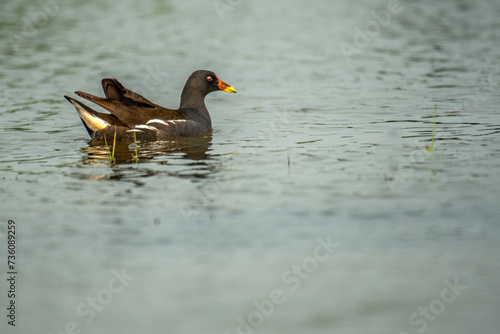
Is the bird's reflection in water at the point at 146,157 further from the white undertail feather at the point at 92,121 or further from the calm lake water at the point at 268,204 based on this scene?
the white undertail feather at the point at 92,121

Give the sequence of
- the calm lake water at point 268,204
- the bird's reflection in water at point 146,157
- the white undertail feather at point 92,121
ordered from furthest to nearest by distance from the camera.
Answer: the white undertail feather at point 92,121, the bird's reflection in water at point 146,157, the calm lake water at point 268,204

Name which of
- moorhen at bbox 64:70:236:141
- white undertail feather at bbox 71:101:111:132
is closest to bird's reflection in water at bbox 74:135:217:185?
moorhen at bbox 64:70:236:141

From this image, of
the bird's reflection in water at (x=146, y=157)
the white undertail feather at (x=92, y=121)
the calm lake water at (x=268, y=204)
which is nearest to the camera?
the calm lake water at (x=268, y=204)

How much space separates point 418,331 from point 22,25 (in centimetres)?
2238

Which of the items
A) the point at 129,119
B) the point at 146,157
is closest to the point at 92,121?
the point at 129,119

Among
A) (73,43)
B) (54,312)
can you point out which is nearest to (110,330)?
(54,312)

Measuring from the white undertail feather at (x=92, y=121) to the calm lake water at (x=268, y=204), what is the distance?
295 mm

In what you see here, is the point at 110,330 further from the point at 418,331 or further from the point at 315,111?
the point at 315,111

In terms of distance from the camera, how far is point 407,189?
8.47 metres

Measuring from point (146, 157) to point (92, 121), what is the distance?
61.0 inches

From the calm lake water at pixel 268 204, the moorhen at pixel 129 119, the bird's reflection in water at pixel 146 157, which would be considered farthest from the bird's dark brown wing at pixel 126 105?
the calm lake water at pixel 268 204

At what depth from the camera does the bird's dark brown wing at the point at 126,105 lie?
38.7 feet

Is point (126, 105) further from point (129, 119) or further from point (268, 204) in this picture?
point (268, 204)

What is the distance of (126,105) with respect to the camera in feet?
39.6
